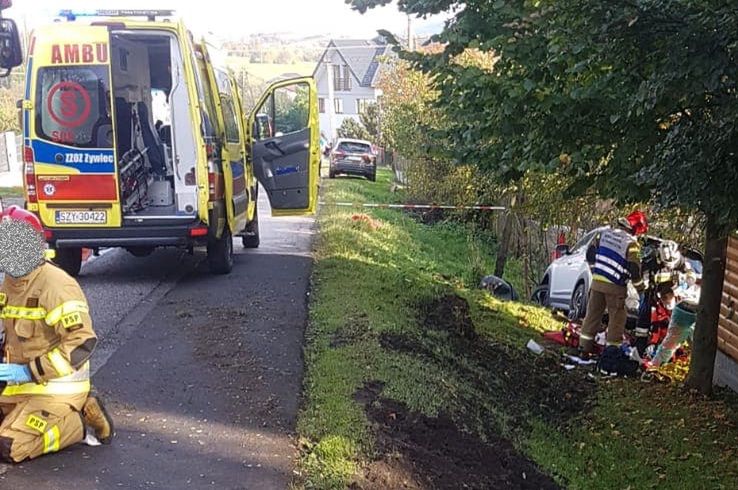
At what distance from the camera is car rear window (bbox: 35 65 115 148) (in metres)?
7.94

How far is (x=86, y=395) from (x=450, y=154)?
3.29 metres

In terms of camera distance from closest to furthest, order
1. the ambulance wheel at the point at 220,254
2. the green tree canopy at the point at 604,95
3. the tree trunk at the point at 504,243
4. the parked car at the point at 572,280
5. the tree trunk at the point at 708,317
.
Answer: the green tree canopy at the point at 604,95 → the tree trunk at the point at 708,317 → the ambulance wheel at the point at 220,254 → the parked car at the point at 572,280 → the tree trunk at the point at 504,243

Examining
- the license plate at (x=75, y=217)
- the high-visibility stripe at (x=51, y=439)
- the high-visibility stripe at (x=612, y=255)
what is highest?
the license plate at (x=75, y=217)

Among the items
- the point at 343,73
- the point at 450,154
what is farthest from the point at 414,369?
the point at 343,73

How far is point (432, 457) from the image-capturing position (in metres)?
4.40

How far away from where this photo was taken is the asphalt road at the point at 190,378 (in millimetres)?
3900

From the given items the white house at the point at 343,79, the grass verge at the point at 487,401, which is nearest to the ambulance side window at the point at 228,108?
the grass verge at the point at 487,401

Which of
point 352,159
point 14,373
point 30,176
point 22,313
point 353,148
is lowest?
point 352,159

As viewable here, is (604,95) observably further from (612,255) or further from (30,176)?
(30,176)

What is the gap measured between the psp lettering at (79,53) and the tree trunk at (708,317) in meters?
6.22

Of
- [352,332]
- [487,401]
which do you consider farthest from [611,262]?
[352,332]

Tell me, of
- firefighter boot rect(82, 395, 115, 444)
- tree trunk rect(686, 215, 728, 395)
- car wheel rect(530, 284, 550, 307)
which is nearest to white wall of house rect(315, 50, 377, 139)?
car wheel rect(530, 284, 550, 307)

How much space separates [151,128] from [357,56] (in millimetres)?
62246

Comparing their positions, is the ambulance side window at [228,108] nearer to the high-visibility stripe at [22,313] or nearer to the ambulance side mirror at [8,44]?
the ambulance side mirror at [8,44]
